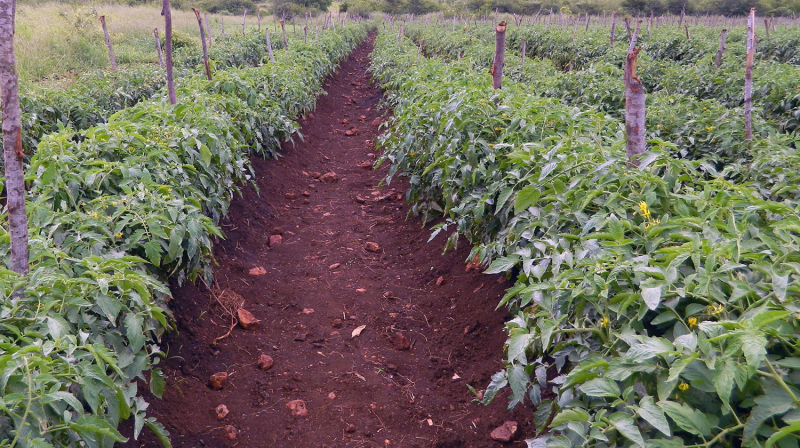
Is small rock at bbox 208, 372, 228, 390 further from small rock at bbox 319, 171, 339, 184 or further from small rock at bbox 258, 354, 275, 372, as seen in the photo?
small rock at bbox 319, 171, 339, 184

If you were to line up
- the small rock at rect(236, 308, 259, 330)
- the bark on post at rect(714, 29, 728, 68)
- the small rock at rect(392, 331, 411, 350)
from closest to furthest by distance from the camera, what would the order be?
the small rock at rect(392, 331, 411, 350), the small rock at rect(236, 308, 259, 330), the bark on post at rect(714, 29, 728, 68)

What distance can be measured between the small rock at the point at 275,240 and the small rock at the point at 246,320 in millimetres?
1380

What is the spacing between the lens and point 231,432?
9.59ft

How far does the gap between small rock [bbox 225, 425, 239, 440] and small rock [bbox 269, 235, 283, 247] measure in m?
2.55

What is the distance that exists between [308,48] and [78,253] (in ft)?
38.3

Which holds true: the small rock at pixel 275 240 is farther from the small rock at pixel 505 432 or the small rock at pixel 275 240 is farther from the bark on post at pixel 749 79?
the bark on post at pixel 749 79

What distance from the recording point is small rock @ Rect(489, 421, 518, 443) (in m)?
2.76

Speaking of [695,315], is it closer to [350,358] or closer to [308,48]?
[350,358]

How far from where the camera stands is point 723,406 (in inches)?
56.3

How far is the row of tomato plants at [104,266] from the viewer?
1768mm

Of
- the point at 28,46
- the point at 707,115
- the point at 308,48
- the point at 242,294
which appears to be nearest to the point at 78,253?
the point at 242,294

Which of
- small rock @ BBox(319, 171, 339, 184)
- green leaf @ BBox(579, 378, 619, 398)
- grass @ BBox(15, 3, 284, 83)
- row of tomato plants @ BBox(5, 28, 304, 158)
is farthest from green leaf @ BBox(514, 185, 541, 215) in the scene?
grass @ BBox(15, 3, 284, 83)

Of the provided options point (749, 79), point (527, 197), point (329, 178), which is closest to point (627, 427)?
point (527, 197)

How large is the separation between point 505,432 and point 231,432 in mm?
1490
